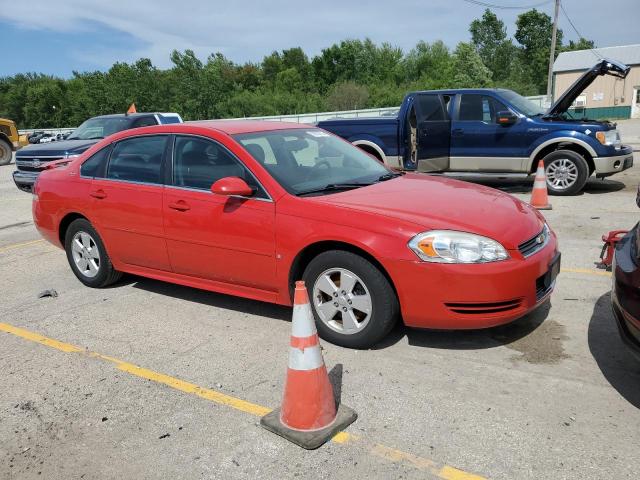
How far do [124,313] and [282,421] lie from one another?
248 centimetres

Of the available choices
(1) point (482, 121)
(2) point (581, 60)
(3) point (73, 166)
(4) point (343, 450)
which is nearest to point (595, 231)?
(1) point (482, 121)

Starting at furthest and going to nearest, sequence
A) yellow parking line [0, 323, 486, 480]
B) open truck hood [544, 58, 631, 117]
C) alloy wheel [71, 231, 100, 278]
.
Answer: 1. open truck hood [544, 58, 631, 117]
2. alloy wheel [71, 231, 100, 278]
3. yellow parking line [0, 323, 486, 480]

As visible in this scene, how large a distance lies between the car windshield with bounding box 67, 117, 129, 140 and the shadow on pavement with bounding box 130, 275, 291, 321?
767cm

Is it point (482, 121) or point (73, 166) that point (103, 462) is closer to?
point (73, 166)

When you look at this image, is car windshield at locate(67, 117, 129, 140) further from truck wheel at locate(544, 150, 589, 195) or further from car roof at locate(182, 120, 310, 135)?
truck wheel at locate(544, 150, 589, 195)

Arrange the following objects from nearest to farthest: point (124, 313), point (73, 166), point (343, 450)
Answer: point (343, 450), point (124, 313), point (73, 166)

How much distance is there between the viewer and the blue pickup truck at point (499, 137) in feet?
31.5

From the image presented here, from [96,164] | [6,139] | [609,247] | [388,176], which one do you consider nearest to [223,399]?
[388,176]

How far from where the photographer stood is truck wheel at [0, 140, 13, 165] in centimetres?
2252

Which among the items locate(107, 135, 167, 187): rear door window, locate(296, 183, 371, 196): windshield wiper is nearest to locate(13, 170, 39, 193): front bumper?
locate(107, 135, 167, 187): rear door window

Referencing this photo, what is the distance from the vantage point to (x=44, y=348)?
4.38 meters

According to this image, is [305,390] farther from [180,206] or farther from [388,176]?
[388,176]

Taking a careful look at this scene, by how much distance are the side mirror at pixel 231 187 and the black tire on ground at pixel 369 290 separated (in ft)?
2.42

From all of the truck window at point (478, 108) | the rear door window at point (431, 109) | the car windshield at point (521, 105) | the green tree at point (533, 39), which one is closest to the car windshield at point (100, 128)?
the rear door window at point (431, 109)
